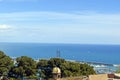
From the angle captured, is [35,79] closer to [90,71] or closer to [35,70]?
[35,70]

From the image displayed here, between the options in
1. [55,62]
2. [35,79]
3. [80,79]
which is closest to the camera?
[80,79]

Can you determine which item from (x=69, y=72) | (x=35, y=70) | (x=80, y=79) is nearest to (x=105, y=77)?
(x=80, y=79)

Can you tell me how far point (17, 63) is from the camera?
48.7m

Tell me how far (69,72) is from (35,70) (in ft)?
16.2

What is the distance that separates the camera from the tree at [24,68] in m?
47.1

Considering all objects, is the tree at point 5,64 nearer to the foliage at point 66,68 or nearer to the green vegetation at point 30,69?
the green vegetation at point 30,69

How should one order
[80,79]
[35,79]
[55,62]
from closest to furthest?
1. [80,79]
2. [35,79]
3. [55,62]

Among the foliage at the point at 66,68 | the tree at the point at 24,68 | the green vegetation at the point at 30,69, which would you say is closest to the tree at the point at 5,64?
the green vegetation at the point at 30,69

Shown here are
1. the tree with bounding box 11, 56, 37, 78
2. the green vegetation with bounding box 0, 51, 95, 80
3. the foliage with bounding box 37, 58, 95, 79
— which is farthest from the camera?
the tree with bounding box 11, 56, 37, 78

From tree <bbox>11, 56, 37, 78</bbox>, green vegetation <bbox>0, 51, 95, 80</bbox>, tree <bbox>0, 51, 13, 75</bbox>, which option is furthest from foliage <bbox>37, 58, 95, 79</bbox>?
tree <bbox>0, 51, 13, 75</bbox>

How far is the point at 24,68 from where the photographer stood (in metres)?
47.7

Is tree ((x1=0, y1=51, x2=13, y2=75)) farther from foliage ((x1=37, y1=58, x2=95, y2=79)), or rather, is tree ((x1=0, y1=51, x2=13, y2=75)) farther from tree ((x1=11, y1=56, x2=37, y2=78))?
foliage ((x1=37, y1=58, x2=95, y2=79))

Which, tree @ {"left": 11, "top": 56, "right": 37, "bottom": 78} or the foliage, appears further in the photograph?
tree @ {"left": 11, "top": 56, "right": 37, "bottom": 78}

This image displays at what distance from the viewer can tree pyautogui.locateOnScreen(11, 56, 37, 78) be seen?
47125 millimetres
